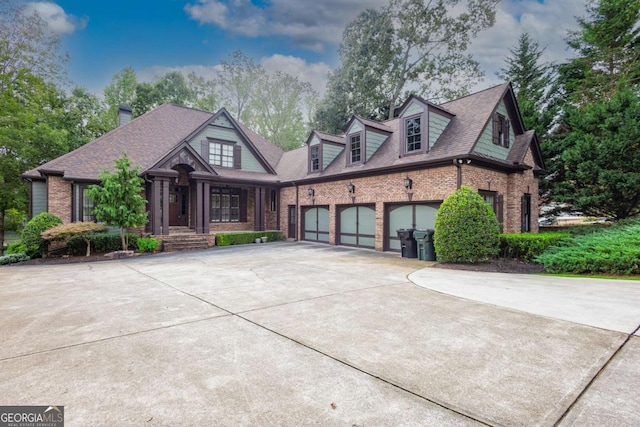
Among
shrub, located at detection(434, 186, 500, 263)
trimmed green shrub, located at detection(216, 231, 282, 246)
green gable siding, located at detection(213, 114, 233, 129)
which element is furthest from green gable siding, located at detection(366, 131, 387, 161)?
green gable siding, located at detection(213, 114, 233, 129)

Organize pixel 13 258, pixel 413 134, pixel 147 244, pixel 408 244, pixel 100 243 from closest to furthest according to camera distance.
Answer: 1. pixel 13 258
2. pixel 408 244
3. pixel 413 134
4. pixel 100 243
5. pixel 147 244

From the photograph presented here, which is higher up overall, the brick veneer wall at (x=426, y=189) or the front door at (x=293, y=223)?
the brick veneer wall at (x=426, y=189)

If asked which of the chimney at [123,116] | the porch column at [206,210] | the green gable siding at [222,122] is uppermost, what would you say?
the chimney at [123,116]

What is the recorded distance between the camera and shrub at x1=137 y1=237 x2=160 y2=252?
13062 millimetres

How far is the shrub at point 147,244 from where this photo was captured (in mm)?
13062

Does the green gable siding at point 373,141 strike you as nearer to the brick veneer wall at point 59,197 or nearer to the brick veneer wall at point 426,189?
the brick veneer wall at point 426,189

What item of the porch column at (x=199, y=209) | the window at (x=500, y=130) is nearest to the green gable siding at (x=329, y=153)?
the porch column at (x=199, y=209)

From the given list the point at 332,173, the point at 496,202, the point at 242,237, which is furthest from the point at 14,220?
the point at 496,202

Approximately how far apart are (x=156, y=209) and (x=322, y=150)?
8.84 metres

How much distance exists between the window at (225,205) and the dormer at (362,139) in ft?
25.3

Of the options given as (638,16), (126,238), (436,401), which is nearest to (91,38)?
(126,238)

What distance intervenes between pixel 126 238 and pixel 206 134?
7.38 meters

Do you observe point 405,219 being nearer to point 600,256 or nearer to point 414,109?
point 414,109

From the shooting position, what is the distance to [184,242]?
14461mm
